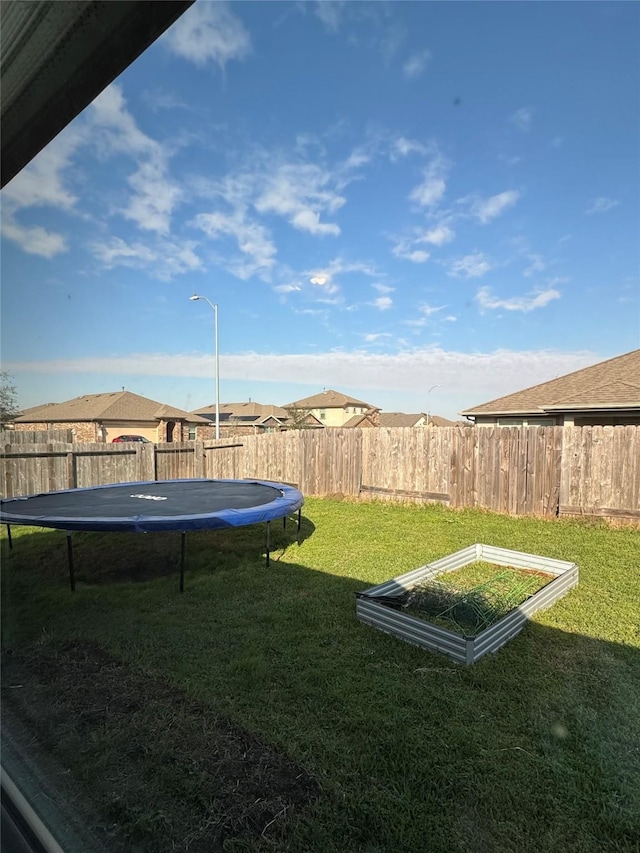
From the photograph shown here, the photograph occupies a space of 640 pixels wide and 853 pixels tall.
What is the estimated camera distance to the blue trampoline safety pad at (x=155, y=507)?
3.07 m

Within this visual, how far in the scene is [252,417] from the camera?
3008cm

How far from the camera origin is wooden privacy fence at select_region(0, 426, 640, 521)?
5.16m

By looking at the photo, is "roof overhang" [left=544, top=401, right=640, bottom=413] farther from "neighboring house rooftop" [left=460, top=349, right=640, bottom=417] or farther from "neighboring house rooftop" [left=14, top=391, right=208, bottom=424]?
"neighboring house rooftop" [left=14, top=391, right=208, bottom=424]

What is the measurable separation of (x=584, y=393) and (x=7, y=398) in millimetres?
8441

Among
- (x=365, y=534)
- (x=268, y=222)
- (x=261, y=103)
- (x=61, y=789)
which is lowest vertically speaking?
(x=365, y=534)

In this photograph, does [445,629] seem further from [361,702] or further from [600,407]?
[600,407]

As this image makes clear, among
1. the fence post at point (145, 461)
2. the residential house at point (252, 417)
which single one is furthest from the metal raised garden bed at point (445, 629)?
the residential house at point (252, 417)

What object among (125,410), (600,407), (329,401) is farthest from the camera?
(329,401)

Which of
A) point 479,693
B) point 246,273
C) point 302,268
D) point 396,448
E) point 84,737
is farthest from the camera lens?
point 396,448

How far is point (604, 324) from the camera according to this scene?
9.25ft

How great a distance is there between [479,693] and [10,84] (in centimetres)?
225

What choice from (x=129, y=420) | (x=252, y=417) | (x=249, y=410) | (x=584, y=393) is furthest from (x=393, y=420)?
(x=584, y=393)

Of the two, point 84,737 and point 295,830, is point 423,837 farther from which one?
point 84,737

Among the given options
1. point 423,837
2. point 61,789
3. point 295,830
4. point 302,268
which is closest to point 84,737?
point 61,789
